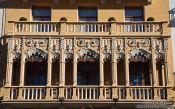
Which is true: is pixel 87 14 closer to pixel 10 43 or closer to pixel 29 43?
pixel 29 43

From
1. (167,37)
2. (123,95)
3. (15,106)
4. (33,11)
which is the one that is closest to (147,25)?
(167,37)

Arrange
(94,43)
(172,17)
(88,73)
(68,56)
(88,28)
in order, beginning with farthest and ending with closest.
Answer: (172,17) < (88,73) < (88,28) < (94,43) < (68,56)

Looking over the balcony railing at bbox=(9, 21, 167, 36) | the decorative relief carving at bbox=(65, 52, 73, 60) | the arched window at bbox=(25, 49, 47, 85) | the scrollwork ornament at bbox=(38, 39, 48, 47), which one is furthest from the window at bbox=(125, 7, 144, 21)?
the arched window at bbox=(25, 49, 47, 85)

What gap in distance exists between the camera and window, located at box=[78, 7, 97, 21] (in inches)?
1275

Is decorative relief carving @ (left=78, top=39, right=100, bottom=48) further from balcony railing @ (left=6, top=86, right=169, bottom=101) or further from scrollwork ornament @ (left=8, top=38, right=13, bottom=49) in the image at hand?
scrollwork ornament @ (left=8, top=38, right=13, bottom=49)

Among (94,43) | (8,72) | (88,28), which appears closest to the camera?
(8,72)

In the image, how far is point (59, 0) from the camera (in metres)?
32.2

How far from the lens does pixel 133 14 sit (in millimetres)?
32562

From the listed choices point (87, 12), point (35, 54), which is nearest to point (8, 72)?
point (35, 54)

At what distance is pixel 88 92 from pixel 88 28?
4.25 m

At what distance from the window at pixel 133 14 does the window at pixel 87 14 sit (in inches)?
85.1

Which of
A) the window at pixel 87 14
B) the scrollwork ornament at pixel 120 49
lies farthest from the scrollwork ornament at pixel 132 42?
the window at pixel 87 14

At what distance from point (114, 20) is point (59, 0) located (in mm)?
4126

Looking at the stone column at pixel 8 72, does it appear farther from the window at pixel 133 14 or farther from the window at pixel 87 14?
the window at pixel 133 14
